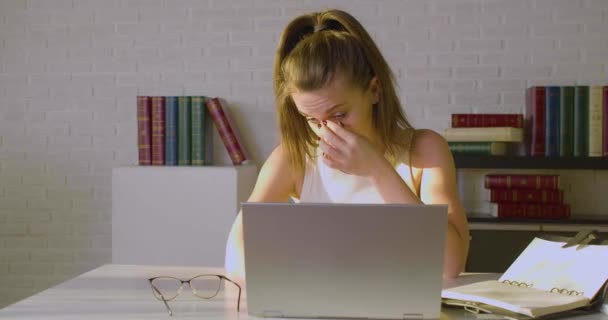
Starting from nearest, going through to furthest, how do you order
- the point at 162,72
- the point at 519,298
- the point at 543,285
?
the point at 519,298 < the point at 543,285 < the point at 162,72

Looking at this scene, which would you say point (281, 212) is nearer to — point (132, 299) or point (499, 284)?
point (132, 299)

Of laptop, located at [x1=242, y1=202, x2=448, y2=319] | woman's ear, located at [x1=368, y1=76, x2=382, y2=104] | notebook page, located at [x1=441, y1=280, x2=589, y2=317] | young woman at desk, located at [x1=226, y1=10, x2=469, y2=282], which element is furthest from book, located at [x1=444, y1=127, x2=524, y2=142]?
laptop, located at [x1=242, y1=202, x2=448, y2=319]

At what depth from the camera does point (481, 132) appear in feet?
11.7

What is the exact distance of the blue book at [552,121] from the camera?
354cm

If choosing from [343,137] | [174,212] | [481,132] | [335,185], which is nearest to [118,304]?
[343,137]

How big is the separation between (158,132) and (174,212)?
40 centimetres

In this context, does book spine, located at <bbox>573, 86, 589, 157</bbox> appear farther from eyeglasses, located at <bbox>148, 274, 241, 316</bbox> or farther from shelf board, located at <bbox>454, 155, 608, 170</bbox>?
eyeglasses, located at <bbox>148, 274, 241, 316</bbox>

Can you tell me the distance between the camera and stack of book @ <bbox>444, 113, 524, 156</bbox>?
3576 millimetres

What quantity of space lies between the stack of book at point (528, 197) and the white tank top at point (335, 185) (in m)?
1.58

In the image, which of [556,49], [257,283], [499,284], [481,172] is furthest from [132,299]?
[556,49]

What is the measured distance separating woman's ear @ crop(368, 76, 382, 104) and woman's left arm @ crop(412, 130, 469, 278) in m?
0.18

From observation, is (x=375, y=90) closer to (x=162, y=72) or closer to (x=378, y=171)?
(x=378, y=171)

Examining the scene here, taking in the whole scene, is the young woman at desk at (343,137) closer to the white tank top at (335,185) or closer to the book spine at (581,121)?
the white tank top at (335,185)

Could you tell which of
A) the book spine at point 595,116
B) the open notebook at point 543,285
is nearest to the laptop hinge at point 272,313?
the open notebook at point 543,285
